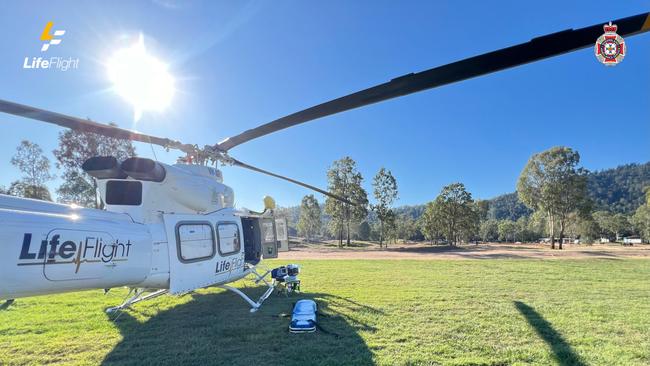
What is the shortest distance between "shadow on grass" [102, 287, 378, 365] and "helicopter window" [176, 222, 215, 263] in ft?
4.40

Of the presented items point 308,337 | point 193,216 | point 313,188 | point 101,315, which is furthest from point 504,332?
point 101,315

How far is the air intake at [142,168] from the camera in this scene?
5148 mm

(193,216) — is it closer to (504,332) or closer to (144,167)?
(144,167)

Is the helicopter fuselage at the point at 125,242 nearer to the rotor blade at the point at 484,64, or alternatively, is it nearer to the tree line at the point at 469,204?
the rotor blade at the point at 484,64

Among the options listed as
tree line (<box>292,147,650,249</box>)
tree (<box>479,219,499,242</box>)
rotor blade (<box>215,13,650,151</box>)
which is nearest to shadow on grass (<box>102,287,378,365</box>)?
rotor blade (<box>215,13,650,151</box>)

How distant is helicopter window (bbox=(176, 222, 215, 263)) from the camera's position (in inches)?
203

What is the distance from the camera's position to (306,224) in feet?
180

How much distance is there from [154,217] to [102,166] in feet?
3.98

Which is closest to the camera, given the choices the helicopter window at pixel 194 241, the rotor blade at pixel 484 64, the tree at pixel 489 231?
the rotor blade at pixel 484 64

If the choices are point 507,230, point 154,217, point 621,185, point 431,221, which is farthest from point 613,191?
point 154,217

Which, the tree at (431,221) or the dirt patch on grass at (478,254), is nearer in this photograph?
the dirt patch on grass at (478,254)

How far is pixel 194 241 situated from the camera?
542cm

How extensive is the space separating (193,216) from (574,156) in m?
34.5

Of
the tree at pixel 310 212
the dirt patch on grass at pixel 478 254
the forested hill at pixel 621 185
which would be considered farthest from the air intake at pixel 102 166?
the forested hill at pixel 621 185
